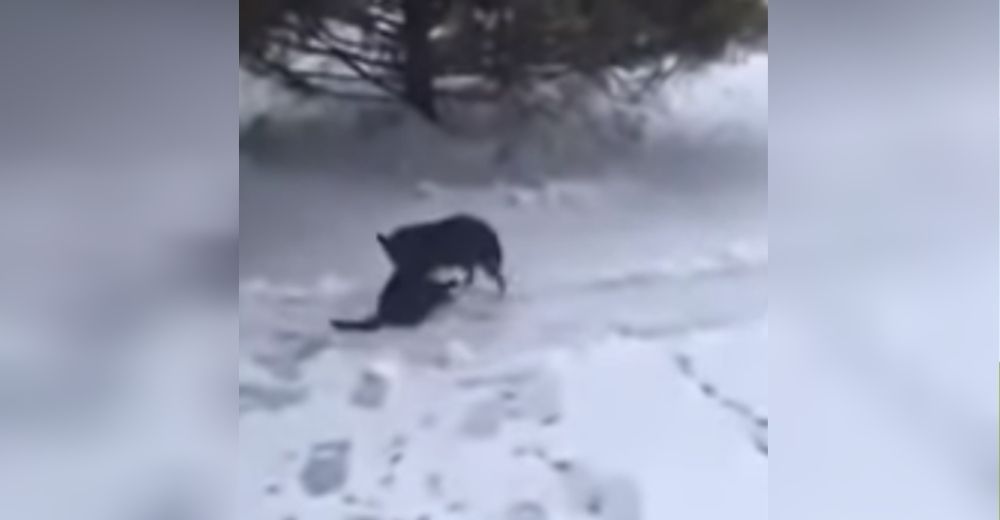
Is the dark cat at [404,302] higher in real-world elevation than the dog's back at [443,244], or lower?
lower

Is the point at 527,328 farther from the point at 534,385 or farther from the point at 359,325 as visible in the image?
the point at 359,325

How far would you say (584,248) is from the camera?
115cm

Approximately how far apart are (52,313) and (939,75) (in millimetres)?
889

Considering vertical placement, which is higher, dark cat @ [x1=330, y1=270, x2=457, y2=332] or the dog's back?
the dog's back

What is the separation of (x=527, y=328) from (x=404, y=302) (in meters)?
0.12

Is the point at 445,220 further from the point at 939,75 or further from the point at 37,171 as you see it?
the point at 939,75

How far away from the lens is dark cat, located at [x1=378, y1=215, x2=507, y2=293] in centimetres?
113

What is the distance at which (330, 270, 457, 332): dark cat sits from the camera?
3.68ft

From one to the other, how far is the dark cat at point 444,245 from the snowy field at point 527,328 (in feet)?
0.04

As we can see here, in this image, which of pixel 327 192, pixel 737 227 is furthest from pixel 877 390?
pixel 327 192

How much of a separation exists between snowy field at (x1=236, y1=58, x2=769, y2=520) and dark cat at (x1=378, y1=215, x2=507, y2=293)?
1 centimetres

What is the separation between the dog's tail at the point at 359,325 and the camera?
112 centimetres

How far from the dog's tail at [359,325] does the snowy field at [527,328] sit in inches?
0.4

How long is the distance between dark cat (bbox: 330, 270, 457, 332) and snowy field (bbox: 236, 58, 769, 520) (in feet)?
0.03
